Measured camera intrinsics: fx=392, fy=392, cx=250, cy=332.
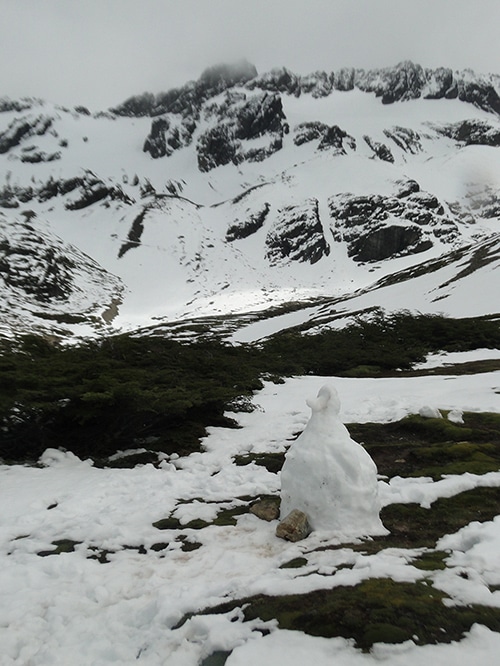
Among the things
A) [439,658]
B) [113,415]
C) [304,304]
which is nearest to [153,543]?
[439,658]

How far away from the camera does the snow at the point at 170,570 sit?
3.67 meters

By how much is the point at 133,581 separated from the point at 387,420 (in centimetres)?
973

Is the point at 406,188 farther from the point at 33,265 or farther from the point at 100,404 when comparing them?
the point at 100,404

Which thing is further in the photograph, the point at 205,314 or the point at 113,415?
the point at 205,314

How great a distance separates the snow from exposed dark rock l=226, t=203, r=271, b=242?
539 ft

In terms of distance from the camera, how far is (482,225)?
177 m

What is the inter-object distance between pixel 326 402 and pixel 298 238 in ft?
528

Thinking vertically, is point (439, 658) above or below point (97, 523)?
below

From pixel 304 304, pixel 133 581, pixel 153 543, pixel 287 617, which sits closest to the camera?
pixel 287 617

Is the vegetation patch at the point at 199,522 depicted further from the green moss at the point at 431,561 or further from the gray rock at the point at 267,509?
the green moss at the point at 431,561

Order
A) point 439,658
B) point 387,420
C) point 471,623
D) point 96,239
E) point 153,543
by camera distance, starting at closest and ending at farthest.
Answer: point 439,658
point 471,623
point 153,543
point 387,420
point 96,239

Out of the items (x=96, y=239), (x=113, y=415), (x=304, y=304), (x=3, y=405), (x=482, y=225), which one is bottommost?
(x=113, y=415)

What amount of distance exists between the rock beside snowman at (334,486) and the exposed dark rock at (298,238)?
15230 centimetres

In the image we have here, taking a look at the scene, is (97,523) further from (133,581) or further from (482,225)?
(482,225)
